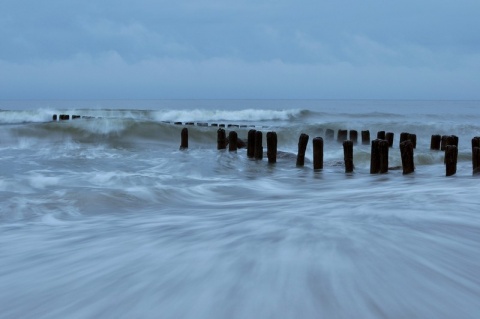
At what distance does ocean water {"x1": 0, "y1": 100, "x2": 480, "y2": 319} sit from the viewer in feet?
10.3

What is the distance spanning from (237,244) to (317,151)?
21.7ft

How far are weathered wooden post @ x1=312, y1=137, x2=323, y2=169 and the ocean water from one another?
0.73ft

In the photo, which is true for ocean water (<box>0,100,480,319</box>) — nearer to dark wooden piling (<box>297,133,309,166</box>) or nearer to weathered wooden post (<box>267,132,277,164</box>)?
dark wooden piling (<box>297,133,309,166</box>)

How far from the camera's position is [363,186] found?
29.1 feet

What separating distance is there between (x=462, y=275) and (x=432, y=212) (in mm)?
2239

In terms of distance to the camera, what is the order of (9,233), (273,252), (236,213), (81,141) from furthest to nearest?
(81,141) → (236,213) → (9,233) → (273,252)

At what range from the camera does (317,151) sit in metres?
11.0

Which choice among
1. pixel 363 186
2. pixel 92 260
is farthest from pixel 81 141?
pixel 92 260

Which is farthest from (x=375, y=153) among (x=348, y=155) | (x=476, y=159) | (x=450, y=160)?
(x=476, y=159)

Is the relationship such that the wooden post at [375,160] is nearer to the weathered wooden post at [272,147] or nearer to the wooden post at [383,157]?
the wooden post at [383,157]

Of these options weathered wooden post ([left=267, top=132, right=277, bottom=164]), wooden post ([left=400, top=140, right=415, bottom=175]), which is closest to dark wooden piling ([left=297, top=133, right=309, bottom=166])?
weathered wooden post ([left=267, top=132, right=277, bottom=164])

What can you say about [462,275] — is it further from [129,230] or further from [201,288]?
[129,230]

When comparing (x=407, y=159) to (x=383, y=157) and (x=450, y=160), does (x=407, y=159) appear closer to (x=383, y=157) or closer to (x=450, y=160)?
(x=383, y=157)

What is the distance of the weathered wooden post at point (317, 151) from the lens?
35.6 ft
